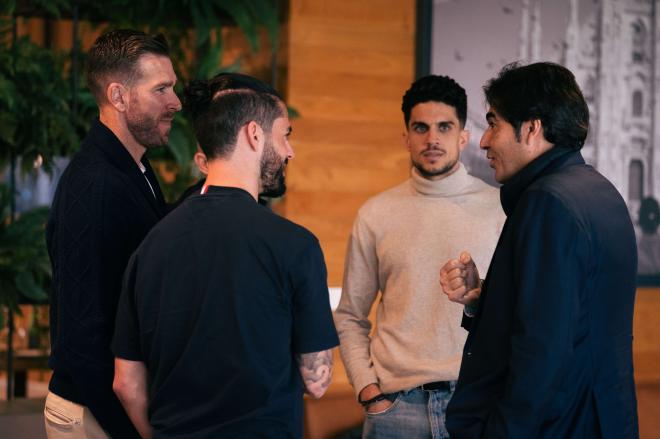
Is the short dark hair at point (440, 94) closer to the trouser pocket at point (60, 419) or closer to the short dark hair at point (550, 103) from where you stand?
the short dark hair at point (550, 103)

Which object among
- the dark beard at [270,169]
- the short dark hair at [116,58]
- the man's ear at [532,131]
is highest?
the short dark hair at [116,58]

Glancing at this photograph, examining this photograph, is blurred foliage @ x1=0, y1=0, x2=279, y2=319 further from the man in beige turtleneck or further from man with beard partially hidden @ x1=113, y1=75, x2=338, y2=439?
man with beard partially hidden @ x1=113, y1=75, x2=338, y2=439

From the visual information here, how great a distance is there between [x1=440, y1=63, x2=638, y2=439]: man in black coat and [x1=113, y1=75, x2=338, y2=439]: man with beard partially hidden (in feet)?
1.17

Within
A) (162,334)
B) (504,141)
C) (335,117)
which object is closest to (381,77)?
(335,117)

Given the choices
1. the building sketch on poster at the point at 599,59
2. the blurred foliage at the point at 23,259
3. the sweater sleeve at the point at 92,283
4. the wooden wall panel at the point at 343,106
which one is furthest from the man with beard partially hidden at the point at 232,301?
the building sketch on poster at the point at 599,59

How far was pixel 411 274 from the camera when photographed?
113 inches

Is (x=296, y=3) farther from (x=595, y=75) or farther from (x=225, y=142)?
(x=225, y=142)

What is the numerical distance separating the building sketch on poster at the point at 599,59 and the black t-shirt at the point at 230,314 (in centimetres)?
336

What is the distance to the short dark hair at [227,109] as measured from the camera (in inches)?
77.1

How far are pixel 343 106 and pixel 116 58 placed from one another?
107 inches

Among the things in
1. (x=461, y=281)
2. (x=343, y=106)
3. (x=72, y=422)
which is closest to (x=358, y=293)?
(x=461, y=281)

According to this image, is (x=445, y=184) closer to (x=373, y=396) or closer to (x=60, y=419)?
(x=373, y=396)

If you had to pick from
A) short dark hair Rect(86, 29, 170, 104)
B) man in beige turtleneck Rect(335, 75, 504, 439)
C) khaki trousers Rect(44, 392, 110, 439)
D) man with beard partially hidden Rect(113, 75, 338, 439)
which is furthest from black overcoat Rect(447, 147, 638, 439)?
short dark hair Rect(86, 29, 170, 104)

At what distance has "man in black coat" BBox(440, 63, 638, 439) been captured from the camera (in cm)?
188
